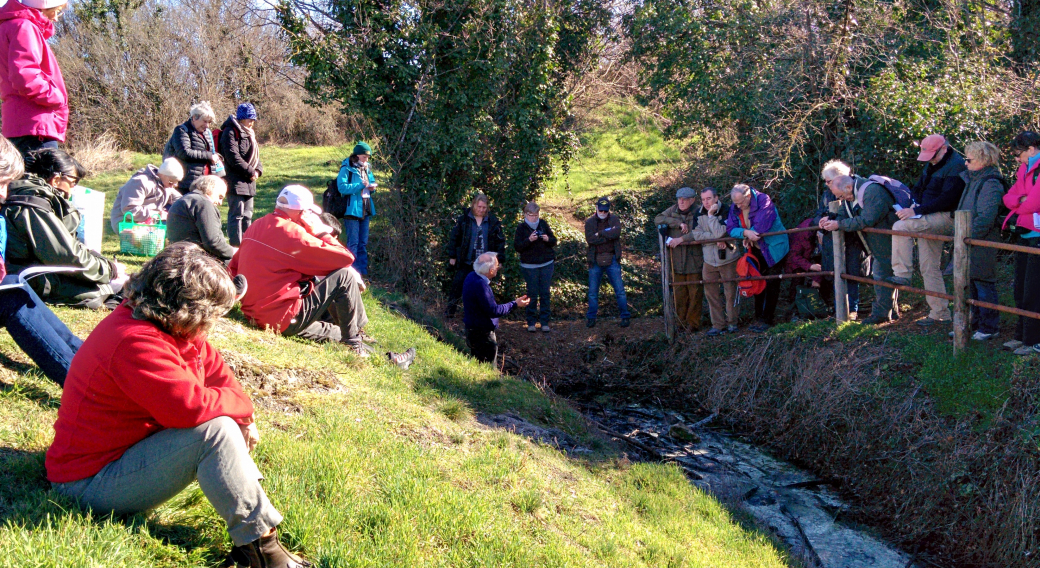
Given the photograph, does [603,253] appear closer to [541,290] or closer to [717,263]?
[541,290]

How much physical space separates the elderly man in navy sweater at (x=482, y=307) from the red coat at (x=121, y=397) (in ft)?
16.6

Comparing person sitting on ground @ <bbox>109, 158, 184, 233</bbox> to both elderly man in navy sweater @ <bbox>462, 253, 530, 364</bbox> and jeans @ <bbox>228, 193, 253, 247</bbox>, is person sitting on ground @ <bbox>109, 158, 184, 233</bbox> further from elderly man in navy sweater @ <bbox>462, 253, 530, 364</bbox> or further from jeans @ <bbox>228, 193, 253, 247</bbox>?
elderly man in navy sweater @ <bbox>462, 253, 530, 364</bbox>

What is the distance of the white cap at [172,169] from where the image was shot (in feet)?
26.9

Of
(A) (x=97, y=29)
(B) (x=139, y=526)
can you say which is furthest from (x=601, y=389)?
(A) (x=97, y=29)

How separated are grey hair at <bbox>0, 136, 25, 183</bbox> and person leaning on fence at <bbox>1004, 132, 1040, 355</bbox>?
745cm

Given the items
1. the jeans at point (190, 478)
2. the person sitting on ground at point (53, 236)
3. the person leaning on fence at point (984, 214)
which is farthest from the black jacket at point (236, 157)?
the person leaning on fence at point (984, 214)

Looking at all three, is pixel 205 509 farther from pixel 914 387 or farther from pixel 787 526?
pixel 914 387

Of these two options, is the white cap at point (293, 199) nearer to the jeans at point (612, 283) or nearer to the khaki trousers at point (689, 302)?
the khaki trousers at point (689, 302)

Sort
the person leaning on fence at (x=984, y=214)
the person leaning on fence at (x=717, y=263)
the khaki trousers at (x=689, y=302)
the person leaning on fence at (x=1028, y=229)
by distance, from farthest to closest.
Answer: the khaki trousers at (x=689, y=302) → the person leaning on fence at (x=717, y=263) → the person leaning on fence at (x=984, y=214) → the person leaning on fence at (x=1028, y=229)

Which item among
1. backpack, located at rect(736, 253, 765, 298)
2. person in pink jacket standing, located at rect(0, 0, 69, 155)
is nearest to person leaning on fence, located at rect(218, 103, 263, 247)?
person in pink jacket standing, located at rect(0, 0, 69, 155)

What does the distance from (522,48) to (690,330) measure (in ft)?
19.5

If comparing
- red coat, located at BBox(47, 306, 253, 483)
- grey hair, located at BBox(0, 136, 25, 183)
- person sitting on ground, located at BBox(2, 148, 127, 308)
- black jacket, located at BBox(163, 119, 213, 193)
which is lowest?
red coat, located at BBox(47, 306, 253, 483)

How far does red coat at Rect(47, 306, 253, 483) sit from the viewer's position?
117 inches

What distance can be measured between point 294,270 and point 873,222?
6107mm
